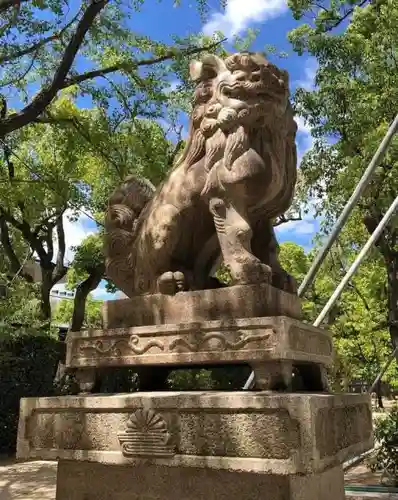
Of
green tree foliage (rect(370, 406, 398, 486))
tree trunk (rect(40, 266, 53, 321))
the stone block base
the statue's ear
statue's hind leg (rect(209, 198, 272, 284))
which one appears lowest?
green tree foliage (rect(370, 406, 398, 486))

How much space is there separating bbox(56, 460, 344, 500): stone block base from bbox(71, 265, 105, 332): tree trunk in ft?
40.2

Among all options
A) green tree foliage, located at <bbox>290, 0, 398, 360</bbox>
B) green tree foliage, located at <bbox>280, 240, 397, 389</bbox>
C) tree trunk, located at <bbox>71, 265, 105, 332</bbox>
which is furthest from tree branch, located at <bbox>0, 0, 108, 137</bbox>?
green tree foliage, located at <bbox>280, 240, 397, 389</bbox>

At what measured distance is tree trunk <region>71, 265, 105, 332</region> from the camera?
1529cm

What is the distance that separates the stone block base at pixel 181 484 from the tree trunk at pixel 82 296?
12.2 metres

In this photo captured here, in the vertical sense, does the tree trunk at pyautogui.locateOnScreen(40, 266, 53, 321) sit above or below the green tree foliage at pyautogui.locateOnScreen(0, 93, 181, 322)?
below

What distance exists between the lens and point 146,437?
9.64 feet

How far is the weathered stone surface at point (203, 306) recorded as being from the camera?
3176 mm

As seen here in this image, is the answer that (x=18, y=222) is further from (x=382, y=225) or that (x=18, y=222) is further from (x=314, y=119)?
(x=382, y=225)

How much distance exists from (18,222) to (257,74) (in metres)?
13.4

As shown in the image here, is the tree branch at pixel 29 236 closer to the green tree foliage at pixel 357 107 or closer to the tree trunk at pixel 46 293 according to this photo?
the tree trunk at pixel 46 293

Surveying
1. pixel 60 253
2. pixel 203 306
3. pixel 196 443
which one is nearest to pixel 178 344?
pixel 203 306

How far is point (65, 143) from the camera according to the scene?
11688 millimetres

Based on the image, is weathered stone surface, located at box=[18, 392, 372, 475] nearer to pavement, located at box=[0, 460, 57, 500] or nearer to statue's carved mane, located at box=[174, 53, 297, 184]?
statue's carved mane, located at box=[174, 53, 297, 184]

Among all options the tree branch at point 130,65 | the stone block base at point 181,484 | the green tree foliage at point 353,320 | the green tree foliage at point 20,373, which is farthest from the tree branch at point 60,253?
the stone block base at point 181,484
